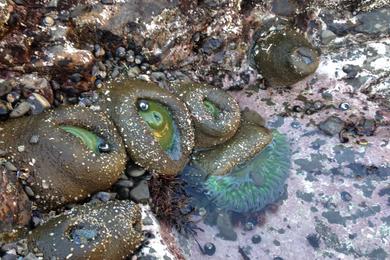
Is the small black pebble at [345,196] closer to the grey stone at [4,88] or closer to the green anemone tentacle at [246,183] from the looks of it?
the green anemone tentacle at [246,183]

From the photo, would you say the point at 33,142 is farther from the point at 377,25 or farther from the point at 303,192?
the point at 377,25

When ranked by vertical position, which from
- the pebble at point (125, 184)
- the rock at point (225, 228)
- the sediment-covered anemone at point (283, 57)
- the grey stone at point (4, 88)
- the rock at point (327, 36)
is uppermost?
the rock at point (327, 36)

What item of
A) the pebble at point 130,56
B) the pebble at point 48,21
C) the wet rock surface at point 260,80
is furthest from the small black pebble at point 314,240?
the pebble at point 48,21

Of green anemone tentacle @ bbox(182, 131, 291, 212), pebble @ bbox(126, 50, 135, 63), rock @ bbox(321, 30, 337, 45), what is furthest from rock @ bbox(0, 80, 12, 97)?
rock @ bbox(321, 30, 337, 45)

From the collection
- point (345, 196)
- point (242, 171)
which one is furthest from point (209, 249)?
point (345, 196)

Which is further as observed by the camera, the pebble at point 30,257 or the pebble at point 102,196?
the pebble at point 102,196

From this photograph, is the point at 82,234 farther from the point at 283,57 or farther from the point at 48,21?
the point at 283,57

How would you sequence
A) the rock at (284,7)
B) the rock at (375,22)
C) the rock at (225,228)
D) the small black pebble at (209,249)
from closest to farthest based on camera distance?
the small black pebble at (209,249) → the rock at (225,228) → the rock at (284,7) → the rock at (375,22)
